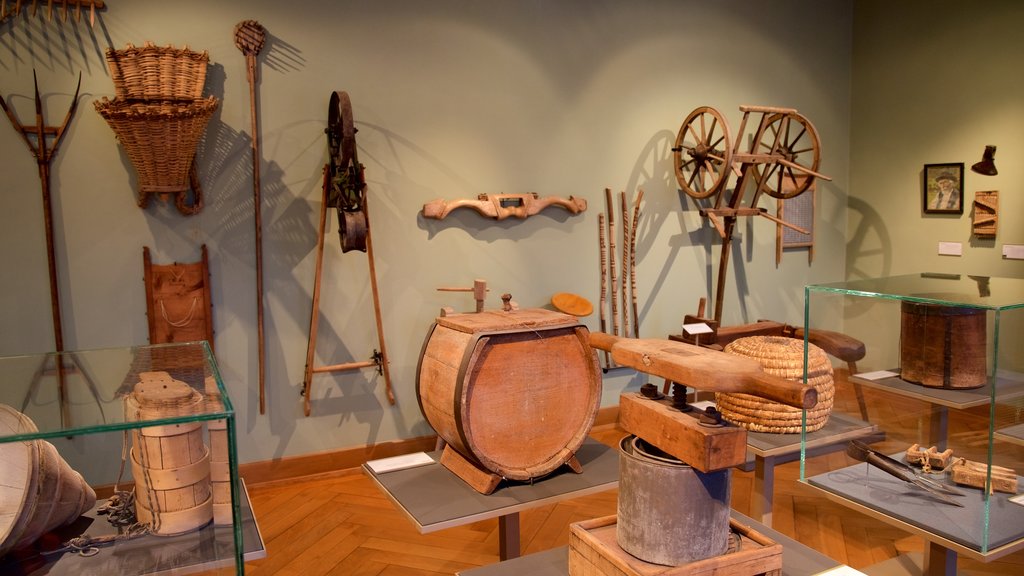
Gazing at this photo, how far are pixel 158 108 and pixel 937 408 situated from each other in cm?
331

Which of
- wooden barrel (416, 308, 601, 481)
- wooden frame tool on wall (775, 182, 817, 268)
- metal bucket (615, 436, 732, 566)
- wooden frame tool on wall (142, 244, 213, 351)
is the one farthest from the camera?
wooden frame tool on wall (775, 182, 817, 268)

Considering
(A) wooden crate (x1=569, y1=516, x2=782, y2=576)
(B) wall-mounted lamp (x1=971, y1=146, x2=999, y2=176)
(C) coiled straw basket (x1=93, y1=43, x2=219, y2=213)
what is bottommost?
(A) wooden crate (x1=569, y1=516, x2=782, y2=576)

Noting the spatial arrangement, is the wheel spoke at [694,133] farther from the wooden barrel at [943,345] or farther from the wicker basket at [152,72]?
the wooden barrel at [943,345]

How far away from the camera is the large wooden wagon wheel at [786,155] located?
194 inches

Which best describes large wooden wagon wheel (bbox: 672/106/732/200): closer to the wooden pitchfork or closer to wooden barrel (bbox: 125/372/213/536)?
the wooden pitchfork

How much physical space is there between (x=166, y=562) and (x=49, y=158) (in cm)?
314

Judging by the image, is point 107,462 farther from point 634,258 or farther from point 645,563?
point 634,258

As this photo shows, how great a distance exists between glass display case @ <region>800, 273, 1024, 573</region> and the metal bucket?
29.0 inches

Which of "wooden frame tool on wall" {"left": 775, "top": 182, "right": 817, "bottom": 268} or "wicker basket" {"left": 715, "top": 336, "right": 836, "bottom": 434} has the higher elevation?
"wooden frame tool on wall" {"left": 775, "top": 182, "right": 817, "bottom": 268}

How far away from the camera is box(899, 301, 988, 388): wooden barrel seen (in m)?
1.81

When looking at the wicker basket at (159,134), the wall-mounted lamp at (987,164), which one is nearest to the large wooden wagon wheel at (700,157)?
the wall-mounted lamp at (987,164)

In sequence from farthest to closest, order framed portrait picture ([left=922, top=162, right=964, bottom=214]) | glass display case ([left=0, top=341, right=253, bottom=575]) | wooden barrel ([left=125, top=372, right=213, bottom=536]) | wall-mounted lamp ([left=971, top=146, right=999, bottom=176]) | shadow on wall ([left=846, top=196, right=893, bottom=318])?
1. shadow on wall ([left=846, top=196, right=893, bottom=318])
2. framed portrait picture ([left=922, top=162, right=964, bottom=214])
3. wall-mounted lamp ([left=971, top=146, right=999, bottom=176])
4. wooden barrel ([left=125, top=372, right=213, bottom=536])
5. glass display case ([left=0, top=341, right=253, bottom=575])

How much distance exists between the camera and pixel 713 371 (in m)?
1.42

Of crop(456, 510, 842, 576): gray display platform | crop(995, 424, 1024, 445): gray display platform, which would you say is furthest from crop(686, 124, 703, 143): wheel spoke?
crop(456, 510, 842, 576): gray display platform
